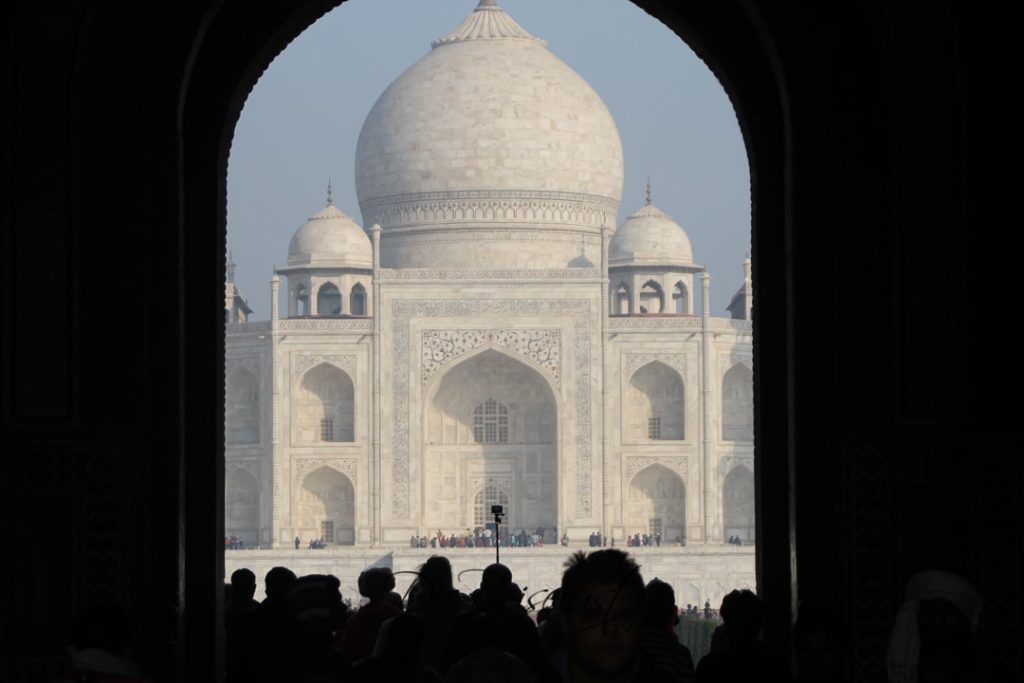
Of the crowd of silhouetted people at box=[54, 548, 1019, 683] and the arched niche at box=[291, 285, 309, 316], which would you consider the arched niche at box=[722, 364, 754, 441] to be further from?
the crowd of silhouetted people at box=[54, 548, 1019, 683]

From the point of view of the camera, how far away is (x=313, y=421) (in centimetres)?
3039

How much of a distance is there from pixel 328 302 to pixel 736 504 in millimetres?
7639

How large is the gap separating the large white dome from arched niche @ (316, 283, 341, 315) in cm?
138

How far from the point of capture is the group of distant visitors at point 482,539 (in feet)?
96.0

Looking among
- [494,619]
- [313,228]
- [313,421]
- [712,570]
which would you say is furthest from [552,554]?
[494,619]

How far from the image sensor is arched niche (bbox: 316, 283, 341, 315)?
33.8m

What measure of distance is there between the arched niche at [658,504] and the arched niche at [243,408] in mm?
5469

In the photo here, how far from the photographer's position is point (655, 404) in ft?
100

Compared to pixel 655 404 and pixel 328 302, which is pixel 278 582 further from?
pixel 328 302

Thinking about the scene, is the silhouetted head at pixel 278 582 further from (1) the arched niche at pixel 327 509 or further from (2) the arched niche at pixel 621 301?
(2) the arched niche at pixel 621 301

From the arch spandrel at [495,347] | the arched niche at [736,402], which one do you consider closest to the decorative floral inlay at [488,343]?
the arch spandrel at [495,347]
